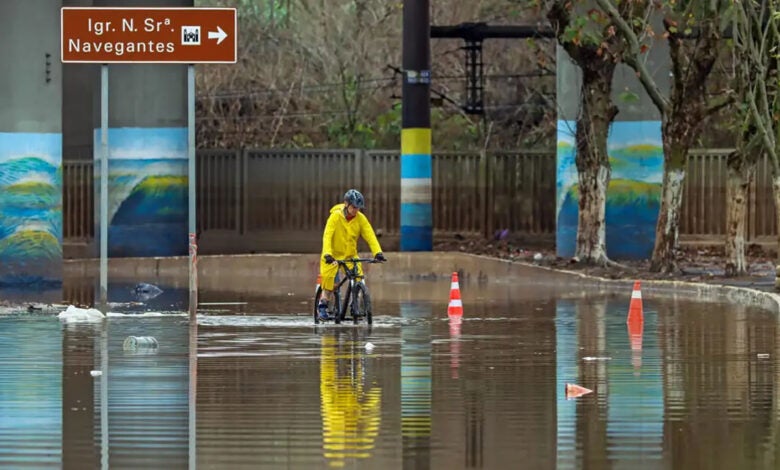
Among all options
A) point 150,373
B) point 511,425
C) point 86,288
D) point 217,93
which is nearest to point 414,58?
point 86,288

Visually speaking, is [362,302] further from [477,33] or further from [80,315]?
[477,33]

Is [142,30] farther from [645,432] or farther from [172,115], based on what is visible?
[172,115]

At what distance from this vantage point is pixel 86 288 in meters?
35.1

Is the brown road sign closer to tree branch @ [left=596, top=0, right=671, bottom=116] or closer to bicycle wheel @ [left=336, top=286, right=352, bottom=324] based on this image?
bicycle wheel @ [left=336, top=286, right=352, bottom=324]

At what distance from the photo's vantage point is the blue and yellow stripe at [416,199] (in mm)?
41062

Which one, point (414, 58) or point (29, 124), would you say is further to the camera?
point (414, 58)

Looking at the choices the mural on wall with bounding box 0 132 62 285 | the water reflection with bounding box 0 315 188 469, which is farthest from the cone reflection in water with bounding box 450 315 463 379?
the mural on wall with bounding box 0 132 62 285

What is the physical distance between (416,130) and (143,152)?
18.8ft

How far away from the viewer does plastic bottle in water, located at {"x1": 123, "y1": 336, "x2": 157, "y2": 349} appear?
21250 millimetres

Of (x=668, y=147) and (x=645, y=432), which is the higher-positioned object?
(x=668, y=147)

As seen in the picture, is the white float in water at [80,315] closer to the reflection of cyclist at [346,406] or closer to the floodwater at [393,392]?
the floodwater at [393,392]

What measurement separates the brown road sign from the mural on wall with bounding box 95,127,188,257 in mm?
16066

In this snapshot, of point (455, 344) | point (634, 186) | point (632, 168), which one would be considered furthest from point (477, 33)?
point (455, 344)

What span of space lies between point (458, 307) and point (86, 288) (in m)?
10.3
